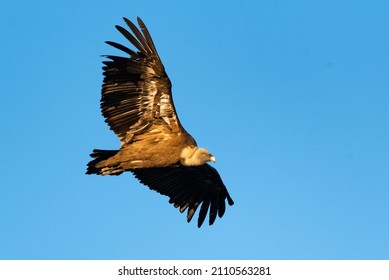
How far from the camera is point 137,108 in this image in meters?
17.8

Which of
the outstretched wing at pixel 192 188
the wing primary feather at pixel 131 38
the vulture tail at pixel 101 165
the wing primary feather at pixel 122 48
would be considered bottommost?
Result: the vulture tail at pixel 101 165

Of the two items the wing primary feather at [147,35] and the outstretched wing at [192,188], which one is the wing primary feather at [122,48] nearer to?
the wing primary feather at [147,35]

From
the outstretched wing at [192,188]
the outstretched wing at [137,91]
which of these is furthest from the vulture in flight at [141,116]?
the outstretched wing at [192,188]

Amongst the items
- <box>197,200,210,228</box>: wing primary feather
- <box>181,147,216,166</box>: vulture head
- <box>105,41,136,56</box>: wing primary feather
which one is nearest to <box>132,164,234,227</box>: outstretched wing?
<box>197,200,210,228</box>: wing primary feather

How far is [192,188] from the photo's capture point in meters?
20.2

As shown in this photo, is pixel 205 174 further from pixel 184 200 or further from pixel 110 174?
pixel 110 174

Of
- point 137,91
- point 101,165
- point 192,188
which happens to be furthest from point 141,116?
point 192,188

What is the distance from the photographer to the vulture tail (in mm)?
17625

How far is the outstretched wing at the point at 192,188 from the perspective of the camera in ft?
65.3

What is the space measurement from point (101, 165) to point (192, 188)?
325cm

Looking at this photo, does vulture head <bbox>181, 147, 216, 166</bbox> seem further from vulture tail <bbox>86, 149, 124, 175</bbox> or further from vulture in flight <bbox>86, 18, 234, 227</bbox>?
vulture tail <bbox>86, 149, 124, 175</bbox>

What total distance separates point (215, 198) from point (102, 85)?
13.9 feet

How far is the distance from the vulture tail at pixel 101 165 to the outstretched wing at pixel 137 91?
476mm
